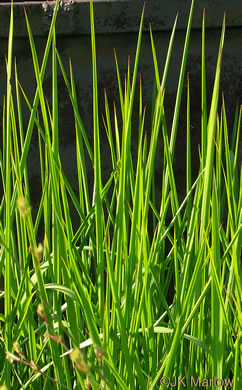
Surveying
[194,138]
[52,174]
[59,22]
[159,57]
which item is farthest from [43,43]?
[52,174]

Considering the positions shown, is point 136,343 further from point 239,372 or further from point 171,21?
point 171,21

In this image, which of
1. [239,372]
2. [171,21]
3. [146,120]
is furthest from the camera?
[146,120]

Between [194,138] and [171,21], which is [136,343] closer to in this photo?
[194,138]

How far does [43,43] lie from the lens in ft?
5.70

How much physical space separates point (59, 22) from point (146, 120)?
1.40 ft

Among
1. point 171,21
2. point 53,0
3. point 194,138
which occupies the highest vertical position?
point 53,0

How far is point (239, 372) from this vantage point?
2.74 ft

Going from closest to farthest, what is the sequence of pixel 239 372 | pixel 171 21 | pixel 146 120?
pixel 239 372
pixel 171 21
pixel 146 120

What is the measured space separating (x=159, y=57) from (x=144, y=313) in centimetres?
109

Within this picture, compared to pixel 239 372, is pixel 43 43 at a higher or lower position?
higher

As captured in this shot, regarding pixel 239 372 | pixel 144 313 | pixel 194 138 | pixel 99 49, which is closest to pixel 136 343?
pixel 144 313

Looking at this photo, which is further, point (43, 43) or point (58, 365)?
point (43, 43)

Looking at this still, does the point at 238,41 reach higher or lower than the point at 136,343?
higher

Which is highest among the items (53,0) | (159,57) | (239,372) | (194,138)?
(53,0)
